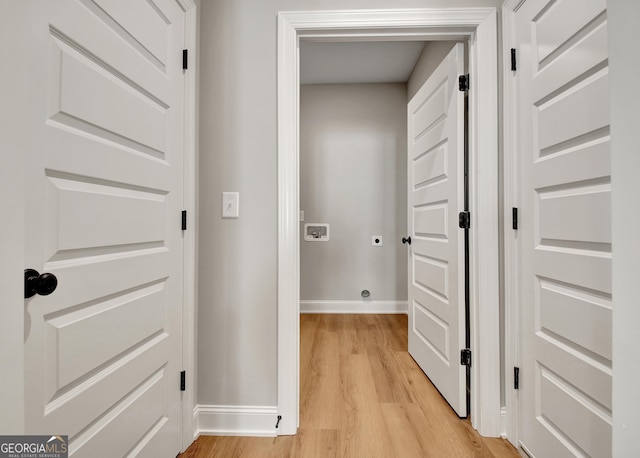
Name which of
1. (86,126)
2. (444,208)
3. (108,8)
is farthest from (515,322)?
(108,8)

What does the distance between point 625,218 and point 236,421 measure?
1645 millimetres

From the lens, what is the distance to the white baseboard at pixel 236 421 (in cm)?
147

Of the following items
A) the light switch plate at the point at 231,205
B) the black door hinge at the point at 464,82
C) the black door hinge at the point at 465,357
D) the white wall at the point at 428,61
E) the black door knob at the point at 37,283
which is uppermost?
the white wall at the point at 428,61

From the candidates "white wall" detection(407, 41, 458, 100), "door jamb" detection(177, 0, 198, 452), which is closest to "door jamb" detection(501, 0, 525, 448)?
"white wall" detection(407, 41, 458, 100)

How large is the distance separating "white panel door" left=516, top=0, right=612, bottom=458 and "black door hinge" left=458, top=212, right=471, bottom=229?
237 mm

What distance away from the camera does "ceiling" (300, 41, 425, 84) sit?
276 cm

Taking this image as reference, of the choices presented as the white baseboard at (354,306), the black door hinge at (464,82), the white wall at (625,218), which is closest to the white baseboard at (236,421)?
the white wall at (625,218)

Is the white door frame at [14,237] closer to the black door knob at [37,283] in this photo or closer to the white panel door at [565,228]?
the black door knob at [37,283]

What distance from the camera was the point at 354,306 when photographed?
3490 millimetres

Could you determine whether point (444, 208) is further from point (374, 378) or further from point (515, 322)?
point (374, 378)

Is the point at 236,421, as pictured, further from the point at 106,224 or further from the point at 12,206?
the point at 12,206

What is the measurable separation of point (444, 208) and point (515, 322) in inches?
26.7

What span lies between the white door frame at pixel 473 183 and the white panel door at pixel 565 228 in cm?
13

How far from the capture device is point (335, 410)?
1.66m
